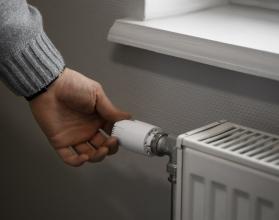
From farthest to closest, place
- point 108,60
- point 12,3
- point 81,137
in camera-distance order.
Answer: point 108,60 < point 81,137 < point 12,3

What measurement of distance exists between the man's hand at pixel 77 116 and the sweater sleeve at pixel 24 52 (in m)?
0.03

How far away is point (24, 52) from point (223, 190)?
0.34 meters

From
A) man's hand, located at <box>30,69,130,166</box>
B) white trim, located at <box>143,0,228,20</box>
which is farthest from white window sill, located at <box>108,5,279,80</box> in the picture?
man's hand, located at <box>30,69,130,166</box>

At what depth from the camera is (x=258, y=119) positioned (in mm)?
900

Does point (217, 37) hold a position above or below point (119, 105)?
above

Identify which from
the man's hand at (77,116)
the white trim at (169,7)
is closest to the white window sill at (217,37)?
the white trim at (169,7)

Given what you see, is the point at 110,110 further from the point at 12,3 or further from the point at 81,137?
the point at 12,3

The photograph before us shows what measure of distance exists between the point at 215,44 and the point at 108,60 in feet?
0.82

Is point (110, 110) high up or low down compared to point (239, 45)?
down

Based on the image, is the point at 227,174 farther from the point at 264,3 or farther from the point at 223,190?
the point at 264,3

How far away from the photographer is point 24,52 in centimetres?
89

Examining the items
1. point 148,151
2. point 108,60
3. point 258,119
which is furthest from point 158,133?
point 108,60

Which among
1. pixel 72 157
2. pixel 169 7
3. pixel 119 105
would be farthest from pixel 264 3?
→ pixel 72 157

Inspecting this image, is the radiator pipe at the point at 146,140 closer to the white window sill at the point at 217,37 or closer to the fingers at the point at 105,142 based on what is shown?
the fingers at the point at 105,142
